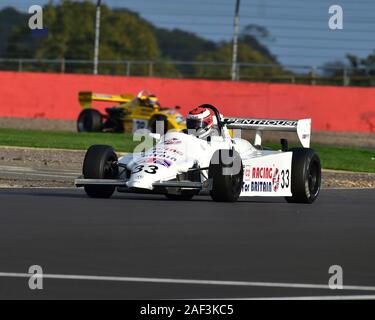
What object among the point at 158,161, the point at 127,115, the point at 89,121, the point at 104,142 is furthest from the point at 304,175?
the point at 127,115

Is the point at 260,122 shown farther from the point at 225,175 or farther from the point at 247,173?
the point at 225,175

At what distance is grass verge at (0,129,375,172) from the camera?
2392 cm

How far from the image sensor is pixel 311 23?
3459 cm

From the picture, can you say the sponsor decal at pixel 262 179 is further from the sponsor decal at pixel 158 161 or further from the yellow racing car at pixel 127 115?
the yellow racing car at pixel 127 115

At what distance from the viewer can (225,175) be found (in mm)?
14820

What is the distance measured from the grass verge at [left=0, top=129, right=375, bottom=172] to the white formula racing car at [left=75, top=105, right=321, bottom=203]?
6.87 meters

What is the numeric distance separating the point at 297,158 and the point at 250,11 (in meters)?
20.2

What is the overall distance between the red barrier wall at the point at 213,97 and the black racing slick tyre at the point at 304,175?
1691 cm

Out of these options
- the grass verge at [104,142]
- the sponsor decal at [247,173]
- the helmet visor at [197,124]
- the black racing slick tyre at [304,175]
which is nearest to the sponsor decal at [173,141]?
the helmet visor at [197,124]

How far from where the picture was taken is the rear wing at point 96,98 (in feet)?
103

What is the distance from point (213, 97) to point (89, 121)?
395 centimetres

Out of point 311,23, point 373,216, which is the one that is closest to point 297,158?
point 373,216

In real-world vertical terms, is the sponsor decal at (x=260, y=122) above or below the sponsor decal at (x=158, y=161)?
above
